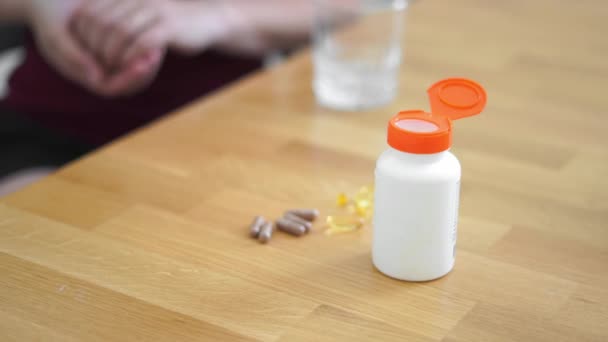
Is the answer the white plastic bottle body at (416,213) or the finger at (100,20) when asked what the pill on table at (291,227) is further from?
the finger at (100,20)

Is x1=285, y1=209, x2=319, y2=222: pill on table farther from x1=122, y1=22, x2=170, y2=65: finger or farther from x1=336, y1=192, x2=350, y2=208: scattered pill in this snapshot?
x1=122, y1=22, x2=170, y2=65: finger

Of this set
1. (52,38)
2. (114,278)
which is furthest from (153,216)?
(52,38)

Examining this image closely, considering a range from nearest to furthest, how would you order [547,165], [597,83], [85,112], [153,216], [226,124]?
[153,216] < [547,165] < [226,124] < [597,83] < [85,112]

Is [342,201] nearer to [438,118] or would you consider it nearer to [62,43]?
[438,118]

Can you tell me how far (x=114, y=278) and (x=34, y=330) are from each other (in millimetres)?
111

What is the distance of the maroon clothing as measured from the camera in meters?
1.65

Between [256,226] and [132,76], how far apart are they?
61 centimetres

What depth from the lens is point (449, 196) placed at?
2.70 feet

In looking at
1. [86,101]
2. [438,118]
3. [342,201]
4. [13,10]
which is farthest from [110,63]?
[438,118]

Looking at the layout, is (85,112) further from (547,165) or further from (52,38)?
(547,165)

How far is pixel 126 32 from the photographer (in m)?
1.44

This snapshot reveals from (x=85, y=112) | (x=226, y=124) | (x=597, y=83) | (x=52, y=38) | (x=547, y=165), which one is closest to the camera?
(x=547, y=165)

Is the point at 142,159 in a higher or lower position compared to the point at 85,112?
higher

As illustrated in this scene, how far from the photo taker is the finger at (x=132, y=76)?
1.44 meters
